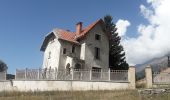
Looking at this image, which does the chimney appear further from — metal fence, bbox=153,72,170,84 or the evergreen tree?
metal fence, bbox=153,72,170,84

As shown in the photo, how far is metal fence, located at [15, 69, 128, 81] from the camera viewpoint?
28.0 meters

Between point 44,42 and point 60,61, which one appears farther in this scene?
point 44,42

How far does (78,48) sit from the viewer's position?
39406 mm

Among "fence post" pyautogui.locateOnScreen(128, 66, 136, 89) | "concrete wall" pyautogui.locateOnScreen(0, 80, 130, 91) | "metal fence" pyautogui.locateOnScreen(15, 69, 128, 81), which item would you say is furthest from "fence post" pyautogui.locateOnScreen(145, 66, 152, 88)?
"metal fence" pyautogui.locateOnScreen(15, 69, 128, 81)

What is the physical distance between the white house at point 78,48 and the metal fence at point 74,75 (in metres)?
5.57

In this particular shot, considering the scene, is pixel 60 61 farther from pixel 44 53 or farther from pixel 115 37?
pixel 115 37

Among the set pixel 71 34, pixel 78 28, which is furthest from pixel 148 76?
pixel 78 28

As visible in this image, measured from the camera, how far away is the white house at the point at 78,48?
1484 inches

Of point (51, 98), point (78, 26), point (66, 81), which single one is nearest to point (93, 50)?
point (78, 26)

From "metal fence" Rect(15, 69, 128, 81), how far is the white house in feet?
18.3

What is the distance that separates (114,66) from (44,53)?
10822mm

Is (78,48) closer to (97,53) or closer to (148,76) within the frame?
(97,53)

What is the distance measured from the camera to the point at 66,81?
29734 millimetres

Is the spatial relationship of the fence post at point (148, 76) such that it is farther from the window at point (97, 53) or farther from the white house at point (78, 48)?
the window at point (97, 53)
